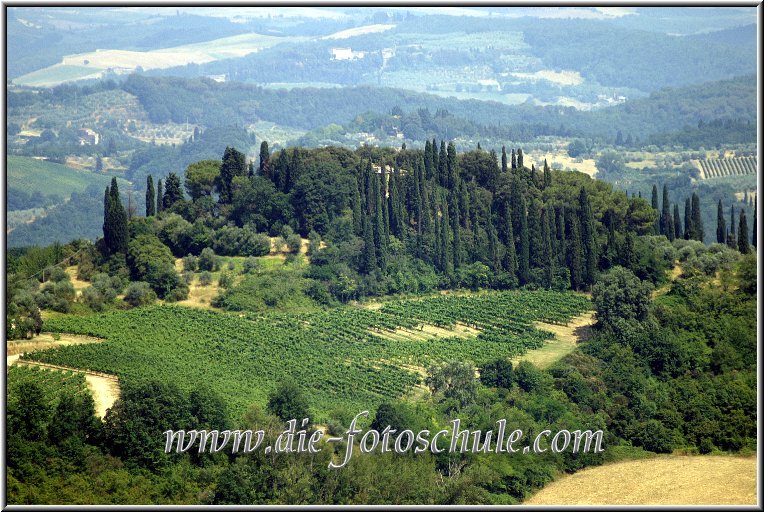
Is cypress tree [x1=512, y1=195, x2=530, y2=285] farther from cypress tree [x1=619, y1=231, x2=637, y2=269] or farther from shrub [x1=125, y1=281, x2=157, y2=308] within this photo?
shrub [x1=125, y1=281, x2=157, y2=308]

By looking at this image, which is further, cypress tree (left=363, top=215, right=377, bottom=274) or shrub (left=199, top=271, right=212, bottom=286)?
cypress tree (left=363, top=215, right=377, bottom=274)

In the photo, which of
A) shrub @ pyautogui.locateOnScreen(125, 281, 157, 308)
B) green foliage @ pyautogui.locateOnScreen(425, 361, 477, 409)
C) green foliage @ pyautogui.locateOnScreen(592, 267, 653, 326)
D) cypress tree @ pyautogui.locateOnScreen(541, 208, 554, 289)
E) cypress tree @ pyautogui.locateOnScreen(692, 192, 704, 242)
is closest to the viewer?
green foliage @ pyautogui.locateOnScreen(425, 361, 477, 409)

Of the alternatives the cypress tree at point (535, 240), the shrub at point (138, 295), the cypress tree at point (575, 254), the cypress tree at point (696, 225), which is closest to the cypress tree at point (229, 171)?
the shrub at point (138, 295)

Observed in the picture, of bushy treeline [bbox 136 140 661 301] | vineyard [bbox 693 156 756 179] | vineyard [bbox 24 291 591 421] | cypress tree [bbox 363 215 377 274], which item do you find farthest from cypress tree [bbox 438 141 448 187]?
vineyard [bbox 693 156 756 179]

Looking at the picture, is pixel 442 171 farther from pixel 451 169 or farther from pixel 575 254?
pixel 575 254

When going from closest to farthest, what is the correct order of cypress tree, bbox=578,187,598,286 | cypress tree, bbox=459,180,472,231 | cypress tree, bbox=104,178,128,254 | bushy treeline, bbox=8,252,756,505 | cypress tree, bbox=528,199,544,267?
bushy treeline, bbox=8,252,756,505, cypress tree, bbox=104,178,128,254, cypress tree, bbox=578,187,598,286, cypress tree, bbox=528,199,544,267, cypress tree, bbox=459,180,472,231

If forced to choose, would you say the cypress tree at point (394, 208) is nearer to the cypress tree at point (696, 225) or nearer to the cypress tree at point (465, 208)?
the cypress tree at point (465, 208)

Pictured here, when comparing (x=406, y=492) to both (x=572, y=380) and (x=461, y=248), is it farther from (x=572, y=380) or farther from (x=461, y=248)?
(x=461, y=248)

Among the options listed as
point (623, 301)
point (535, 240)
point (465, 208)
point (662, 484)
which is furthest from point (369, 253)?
point (662, 484)
